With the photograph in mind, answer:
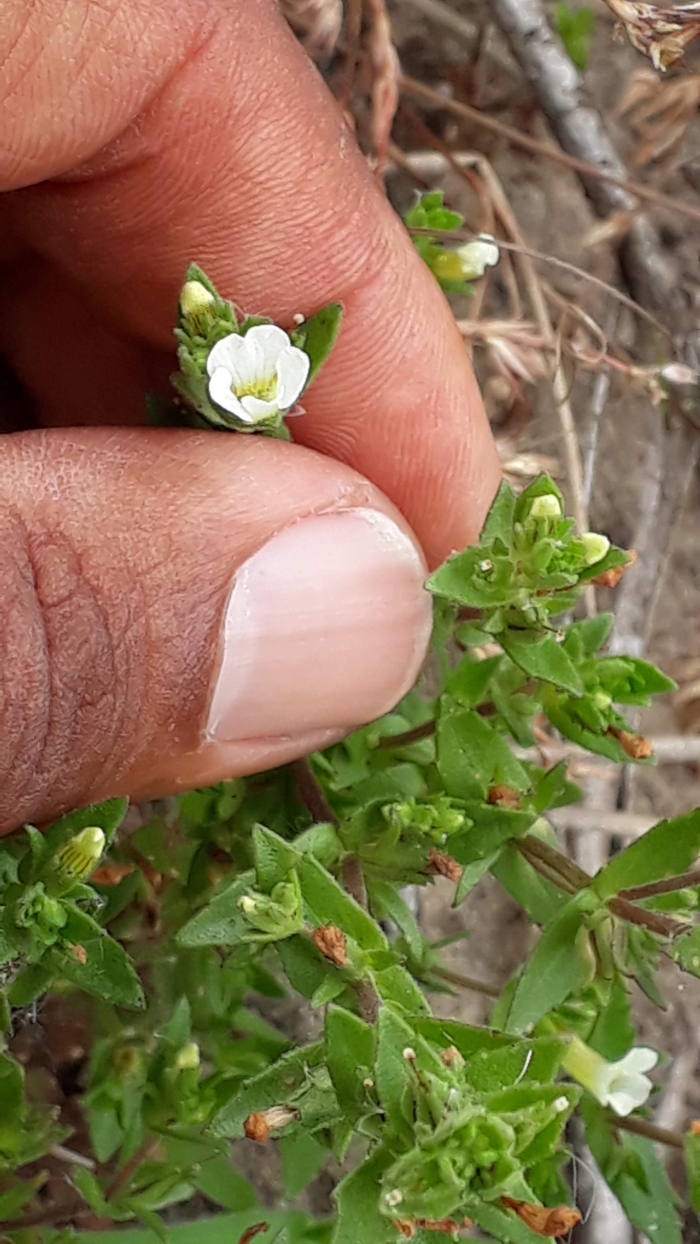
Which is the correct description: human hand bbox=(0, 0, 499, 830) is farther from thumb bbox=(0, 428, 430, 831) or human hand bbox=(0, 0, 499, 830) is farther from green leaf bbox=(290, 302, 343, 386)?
green leaf bbox=(290, 302, 343, 386)

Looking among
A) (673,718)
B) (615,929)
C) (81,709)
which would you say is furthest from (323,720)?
(673,718)

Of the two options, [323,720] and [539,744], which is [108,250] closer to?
[323,720]

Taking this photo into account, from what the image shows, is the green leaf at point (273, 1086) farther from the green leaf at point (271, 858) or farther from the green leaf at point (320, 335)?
the green leaf at point (320, 335)

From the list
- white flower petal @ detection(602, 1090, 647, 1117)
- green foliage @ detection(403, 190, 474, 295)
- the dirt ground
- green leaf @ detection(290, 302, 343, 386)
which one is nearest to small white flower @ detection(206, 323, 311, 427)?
green leaf @ detection(290, 302, 343, 386)

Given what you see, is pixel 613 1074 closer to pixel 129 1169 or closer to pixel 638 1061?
pixel 638 1061

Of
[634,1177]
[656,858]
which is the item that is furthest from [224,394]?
[634,1177]

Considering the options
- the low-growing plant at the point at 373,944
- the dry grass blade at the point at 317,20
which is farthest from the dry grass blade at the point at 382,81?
the low-growing plant at the point at 373,944
